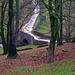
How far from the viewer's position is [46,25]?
43.6 meters

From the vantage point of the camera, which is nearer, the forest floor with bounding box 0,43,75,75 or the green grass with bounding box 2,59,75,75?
the green grass with bounding box 2,59,75,75

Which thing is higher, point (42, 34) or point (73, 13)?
point (73, 13)

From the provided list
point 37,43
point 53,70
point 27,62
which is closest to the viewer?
point 53,70

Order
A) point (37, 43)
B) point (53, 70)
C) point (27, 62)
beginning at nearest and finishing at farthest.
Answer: point (53, 70)
point (27, 62)
point (37, 43)

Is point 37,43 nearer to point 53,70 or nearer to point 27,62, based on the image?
point 27,62

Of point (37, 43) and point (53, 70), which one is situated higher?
point (53, 70)

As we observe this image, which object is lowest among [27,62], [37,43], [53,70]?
[37,43]

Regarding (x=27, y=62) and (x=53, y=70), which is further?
(x=27, y=62)

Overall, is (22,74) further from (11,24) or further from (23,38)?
(23,38)

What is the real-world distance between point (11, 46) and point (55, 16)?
7787 mm

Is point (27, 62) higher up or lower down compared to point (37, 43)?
higher up

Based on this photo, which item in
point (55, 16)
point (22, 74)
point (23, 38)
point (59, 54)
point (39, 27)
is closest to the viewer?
point (22, 74)

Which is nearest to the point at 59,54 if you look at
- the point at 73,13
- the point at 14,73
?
the point at 14,73

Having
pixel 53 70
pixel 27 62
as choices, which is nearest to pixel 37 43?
pixel 27 62
